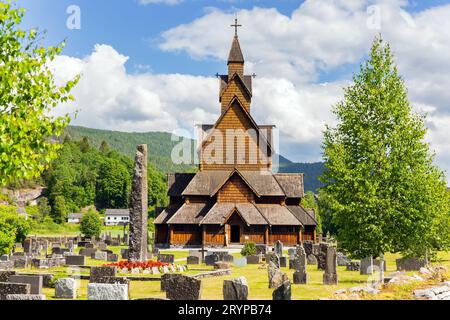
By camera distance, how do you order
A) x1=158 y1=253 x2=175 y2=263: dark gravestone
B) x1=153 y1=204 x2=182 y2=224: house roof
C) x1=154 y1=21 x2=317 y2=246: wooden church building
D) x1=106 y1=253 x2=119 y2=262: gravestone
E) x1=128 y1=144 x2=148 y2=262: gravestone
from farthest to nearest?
1. x1=153 y1=204 x2=182 y2=224: house roof
2. x1=154 y1=21 x2=317 y2=246: wooden church building
3. x1=106 y1=253 x2=119 y2=262: gravestone
4. x1=158 y1=253 x2=175 y2=263: dark gravestone
5. x1=128 y1=144 x2=148 y2=262: gravestone

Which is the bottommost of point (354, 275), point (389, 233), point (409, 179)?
point (354, 275)

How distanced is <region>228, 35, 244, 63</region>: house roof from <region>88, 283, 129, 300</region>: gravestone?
51.7m

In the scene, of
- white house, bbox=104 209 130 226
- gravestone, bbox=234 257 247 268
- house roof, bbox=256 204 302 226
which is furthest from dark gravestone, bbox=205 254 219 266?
white house, bbox=104 209 130 226

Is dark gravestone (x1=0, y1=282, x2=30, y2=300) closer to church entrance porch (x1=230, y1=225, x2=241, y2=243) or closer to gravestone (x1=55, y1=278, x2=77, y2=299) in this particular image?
gravestone (x1=55, y1=278, x2=77, y2=299)

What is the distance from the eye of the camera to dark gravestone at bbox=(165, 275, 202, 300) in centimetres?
1808

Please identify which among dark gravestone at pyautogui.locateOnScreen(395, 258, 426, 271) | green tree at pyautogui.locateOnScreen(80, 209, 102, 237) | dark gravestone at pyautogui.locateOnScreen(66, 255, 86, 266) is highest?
green tree at pyautogui.locateOnScreen(80, 209, 102, 237)

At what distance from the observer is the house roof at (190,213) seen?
54.6 m

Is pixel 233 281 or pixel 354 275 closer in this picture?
pixel 233 281

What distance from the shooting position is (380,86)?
80.5 feet

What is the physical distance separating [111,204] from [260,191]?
101617 millimetres

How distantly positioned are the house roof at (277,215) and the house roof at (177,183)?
9.41 meters
